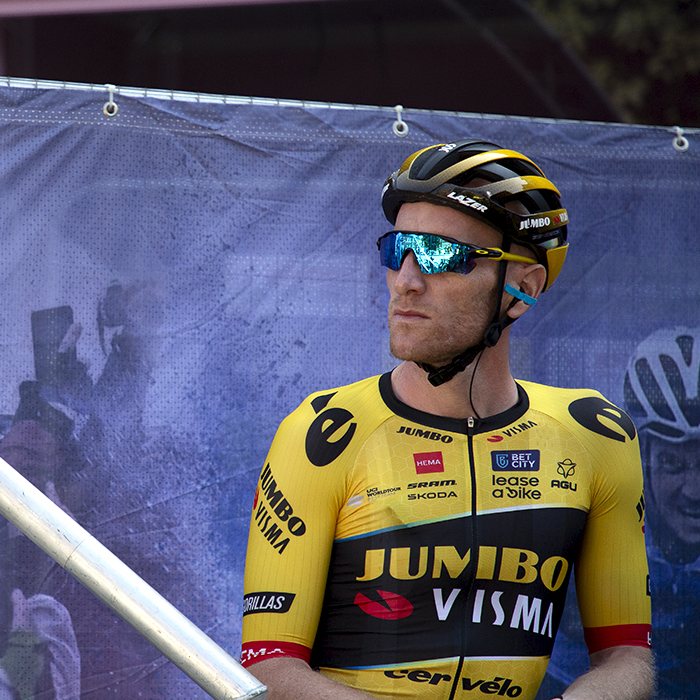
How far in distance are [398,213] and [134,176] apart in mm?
1008

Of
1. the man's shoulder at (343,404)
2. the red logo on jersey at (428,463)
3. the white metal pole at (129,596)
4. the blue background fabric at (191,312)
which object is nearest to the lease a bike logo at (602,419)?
the red logo on jersey at (428,463)

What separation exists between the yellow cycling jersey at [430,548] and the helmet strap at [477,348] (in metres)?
0.12

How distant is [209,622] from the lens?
112 inches

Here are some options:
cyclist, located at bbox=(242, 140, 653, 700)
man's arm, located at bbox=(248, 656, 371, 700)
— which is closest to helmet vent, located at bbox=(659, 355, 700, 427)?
cyclist, located at bbox=(242, 140, 653, 700)

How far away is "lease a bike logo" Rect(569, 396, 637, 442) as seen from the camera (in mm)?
2289

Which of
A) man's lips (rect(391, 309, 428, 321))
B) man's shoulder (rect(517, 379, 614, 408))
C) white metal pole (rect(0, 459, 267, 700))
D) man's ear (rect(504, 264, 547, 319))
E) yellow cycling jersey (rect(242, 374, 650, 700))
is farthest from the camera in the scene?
man's shoulder (rect(517, 379, 614, 408))

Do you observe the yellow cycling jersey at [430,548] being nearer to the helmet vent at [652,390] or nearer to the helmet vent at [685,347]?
the helmet vent at [652,390]

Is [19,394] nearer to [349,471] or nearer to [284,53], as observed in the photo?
[349,471]

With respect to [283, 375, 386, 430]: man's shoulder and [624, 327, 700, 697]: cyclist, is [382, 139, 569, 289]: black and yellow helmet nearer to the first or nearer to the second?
[283, 375, 386, 430]: man's shoulder

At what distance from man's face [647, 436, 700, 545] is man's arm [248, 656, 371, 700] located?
5.50 feet

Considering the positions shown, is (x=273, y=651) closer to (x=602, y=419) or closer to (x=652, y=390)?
(x=602, y=419)

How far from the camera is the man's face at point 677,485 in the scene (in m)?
3.16

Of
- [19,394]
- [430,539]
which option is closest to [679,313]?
[430,539]

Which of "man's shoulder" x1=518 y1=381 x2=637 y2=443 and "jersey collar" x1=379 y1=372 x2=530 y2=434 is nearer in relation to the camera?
"jersey collar" x1=379 y1=372 x2=530 y2=434
